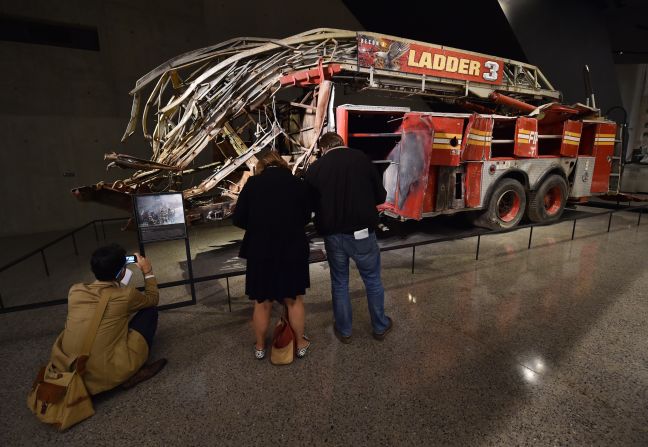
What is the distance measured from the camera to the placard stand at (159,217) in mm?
3055

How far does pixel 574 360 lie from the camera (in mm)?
2568

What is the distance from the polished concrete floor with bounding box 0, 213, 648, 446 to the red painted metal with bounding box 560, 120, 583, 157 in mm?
3548

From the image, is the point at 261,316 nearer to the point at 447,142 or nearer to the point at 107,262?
the point at 107,262

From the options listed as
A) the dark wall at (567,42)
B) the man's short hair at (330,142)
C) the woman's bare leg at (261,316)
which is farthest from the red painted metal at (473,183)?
the dark wall at (567,42)

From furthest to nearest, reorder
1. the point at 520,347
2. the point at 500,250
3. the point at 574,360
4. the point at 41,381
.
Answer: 1. the point at 500,250
2. the point at 520,347
3. the point at 574,360
4. the point at 41,381

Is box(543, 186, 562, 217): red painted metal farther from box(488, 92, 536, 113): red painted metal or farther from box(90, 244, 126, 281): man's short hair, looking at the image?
box(90, 244, 126, 281): man's short hair

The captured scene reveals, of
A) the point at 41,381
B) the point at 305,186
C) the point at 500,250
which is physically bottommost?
the point at 500,250

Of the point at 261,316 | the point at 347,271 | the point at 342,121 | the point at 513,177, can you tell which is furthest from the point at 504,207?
the point at 261,316

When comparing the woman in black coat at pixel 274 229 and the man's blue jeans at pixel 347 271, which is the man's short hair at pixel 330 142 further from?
the man's blue jeans at pixel 347 271

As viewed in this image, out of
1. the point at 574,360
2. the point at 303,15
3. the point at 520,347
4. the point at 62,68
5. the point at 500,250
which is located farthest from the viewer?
the point at 303,15

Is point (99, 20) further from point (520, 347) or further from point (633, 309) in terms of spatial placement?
point (633, 309)

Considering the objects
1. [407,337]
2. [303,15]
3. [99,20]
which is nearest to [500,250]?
[407,337]

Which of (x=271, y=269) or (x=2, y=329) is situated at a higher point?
(x=271, y=269)

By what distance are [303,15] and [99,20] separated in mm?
5225
